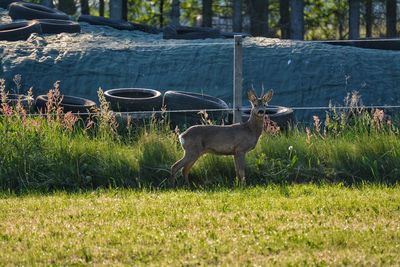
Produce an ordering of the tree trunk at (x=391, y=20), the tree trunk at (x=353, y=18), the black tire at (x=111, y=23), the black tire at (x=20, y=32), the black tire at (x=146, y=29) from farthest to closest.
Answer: the tree trunk at (x=391, y=20) → the tree trunk at (x=353, y=18) → the black tire at (x=146, y=29) → the black tire at (x=111, y=23) → the black tire at (x=20, y=32)

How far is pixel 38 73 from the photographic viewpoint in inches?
705

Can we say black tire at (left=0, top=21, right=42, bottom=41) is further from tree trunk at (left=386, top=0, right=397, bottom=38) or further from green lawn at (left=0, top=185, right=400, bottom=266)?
tree trunk at (left=386, top=0, right=397, bottom=38)

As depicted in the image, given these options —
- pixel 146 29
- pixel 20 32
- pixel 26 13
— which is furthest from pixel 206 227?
pixel 146 29

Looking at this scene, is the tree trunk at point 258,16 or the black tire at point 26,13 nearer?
the black tire at point 26,13

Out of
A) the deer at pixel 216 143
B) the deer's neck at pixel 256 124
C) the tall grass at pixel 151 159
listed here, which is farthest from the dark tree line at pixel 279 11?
the deer at pixel 216 143

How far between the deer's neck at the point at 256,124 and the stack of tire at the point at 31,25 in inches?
→ 379

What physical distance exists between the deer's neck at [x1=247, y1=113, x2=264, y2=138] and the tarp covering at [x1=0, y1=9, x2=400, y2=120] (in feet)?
16.1

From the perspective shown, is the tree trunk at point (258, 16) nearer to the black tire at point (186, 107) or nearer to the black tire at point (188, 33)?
the black tire at point (188, 33)

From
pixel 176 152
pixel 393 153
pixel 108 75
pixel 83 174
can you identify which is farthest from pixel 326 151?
pixel 108 75

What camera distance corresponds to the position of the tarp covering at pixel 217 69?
1723 cm

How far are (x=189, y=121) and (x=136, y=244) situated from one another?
6.33m

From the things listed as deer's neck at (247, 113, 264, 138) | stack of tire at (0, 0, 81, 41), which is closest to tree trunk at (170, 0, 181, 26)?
stack of tire at (0, 0, 81, 41)

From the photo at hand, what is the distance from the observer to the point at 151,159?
1199cm

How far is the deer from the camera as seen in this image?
37.9 feet
